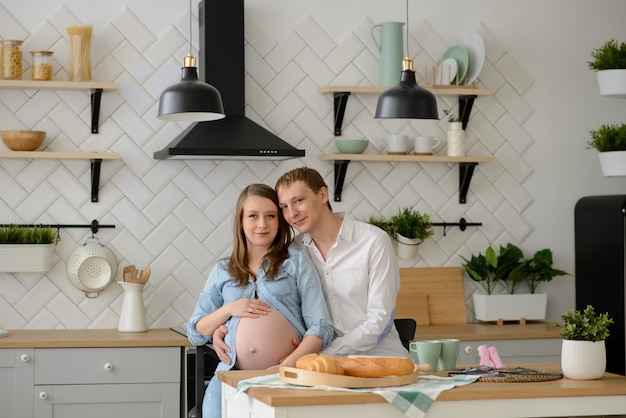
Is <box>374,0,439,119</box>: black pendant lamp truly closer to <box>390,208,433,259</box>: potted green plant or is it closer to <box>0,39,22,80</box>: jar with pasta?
<box>390,208,433,259</box>: potted green plant

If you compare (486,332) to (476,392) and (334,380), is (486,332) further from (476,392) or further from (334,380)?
(334,380)

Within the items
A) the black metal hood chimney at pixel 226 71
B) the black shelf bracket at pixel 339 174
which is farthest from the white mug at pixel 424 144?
the black metal hood chimney at pixel 226 71

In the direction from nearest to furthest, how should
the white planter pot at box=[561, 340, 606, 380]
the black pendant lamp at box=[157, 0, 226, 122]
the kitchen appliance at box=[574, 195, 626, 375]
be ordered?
the white planter pot at box=[561, 340, 606, 380] < the black pendant lamp at box=[157, 0, 226, 122] < the kitchen appliance at box=[574, 195, 626, 375]

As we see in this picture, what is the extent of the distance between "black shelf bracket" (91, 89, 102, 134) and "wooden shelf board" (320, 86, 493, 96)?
3.69 ft

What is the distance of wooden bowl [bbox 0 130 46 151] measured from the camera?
4.56m

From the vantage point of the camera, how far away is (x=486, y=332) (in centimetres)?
478

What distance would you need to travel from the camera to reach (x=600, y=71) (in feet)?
16.4

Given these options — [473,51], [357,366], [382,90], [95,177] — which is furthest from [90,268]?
[357,366]

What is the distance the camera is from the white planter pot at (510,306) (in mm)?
5105

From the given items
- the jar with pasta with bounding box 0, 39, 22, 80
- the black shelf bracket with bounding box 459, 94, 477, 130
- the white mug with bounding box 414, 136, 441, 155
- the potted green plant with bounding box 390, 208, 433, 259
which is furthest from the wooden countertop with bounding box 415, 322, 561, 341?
the jar with pasta with bounding box 0, 39, 22, 80

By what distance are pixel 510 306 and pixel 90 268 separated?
7.13ft

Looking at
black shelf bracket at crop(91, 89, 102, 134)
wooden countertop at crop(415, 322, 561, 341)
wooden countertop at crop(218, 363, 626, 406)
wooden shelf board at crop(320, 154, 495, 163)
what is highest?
black shelf bracket at crop(91, 89, 102, 134)

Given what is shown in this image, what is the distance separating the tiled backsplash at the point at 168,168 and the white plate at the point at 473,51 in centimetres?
12

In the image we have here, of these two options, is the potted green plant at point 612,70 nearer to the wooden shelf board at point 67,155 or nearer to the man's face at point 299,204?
the man's face at point 299,204
